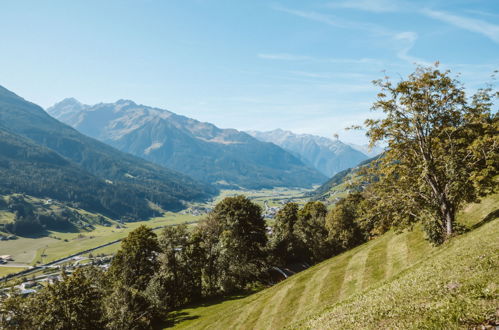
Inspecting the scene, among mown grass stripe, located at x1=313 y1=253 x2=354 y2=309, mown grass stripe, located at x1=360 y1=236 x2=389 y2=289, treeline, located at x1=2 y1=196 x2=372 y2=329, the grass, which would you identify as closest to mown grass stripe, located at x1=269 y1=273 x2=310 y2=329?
mown grass stripe, located at x1=313 y1=253 x2=354 y2=309

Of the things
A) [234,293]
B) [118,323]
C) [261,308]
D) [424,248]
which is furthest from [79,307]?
[424,248]

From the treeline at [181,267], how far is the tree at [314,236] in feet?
0.95

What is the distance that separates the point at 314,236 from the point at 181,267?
4102cm

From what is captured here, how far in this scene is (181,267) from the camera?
71.6 m

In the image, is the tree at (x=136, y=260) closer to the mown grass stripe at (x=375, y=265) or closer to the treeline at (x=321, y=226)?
the treeline at (x=321, y=226)

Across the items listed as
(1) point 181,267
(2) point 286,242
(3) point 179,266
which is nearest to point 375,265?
(1) point 181,267

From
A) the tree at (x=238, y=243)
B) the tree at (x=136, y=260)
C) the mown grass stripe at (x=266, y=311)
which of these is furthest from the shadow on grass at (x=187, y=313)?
the mown grass stripe at (x=266, y=311)

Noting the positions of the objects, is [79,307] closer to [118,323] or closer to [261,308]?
[118,323]

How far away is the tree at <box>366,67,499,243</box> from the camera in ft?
101

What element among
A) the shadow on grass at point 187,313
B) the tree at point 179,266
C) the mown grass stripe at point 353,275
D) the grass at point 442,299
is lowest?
the shadow on grass at point 187,313

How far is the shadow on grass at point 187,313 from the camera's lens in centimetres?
5688

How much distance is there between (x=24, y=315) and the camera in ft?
150

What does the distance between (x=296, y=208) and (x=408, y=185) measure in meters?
76.3

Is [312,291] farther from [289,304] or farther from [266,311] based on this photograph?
[266,311]
